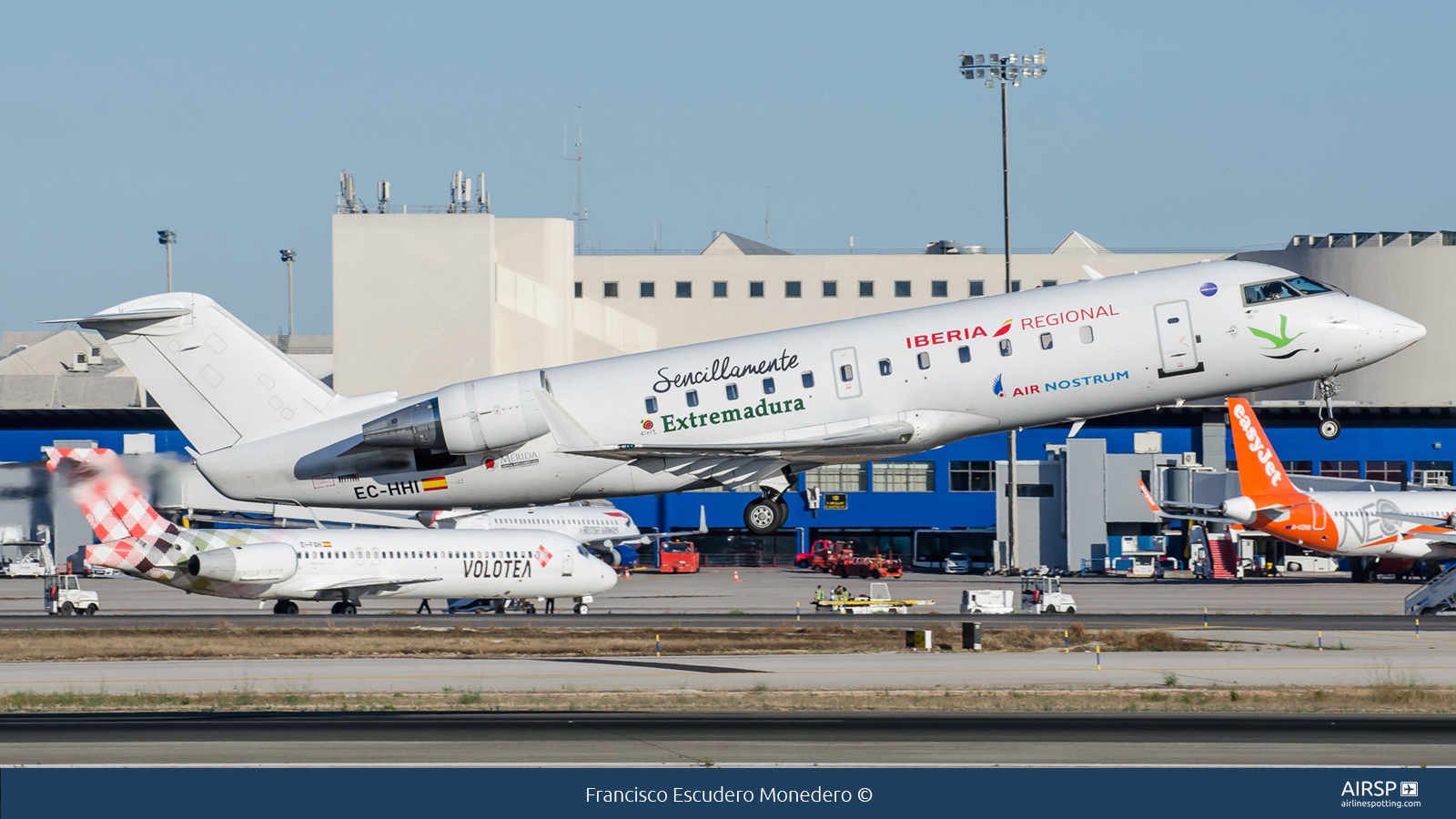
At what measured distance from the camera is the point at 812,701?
3297 centimetres

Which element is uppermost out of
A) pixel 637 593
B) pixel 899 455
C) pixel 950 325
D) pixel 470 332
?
pixel 470 332

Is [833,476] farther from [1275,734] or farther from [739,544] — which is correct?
[1275,734]

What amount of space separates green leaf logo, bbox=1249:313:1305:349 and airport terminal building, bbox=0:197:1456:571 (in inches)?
2621

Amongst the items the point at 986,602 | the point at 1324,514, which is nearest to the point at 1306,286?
the point at 986,602

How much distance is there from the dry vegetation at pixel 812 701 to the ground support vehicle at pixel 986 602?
28.9 metres

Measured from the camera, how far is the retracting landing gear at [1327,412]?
3184 centimetres

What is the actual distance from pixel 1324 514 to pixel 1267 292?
53400mm

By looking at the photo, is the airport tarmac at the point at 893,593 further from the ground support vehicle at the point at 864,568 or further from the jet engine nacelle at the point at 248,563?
the jet engine nacelle at the point at 248,563

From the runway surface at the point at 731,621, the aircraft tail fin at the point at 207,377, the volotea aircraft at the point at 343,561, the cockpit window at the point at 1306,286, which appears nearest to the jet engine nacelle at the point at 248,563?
the volotea aircraft at the point at 343,561

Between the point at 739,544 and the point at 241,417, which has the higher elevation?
the point at 241,417

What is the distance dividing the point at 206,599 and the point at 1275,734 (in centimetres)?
6057

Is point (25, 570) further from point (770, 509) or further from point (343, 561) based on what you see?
point (770, 509)

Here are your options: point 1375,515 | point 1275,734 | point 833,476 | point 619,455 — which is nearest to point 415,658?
point 619,455

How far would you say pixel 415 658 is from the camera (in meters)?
43.4
